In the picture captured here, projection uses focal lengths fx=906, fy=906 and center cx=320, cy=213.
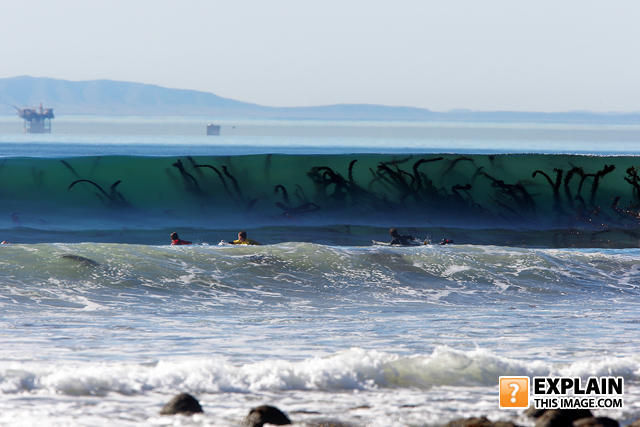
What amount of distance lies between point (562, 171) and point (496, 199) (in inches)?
106

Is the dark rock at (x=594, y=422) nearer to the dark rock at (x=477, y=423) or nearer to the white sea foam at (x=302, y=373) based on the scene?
the dark rock at (x=477, y=423)

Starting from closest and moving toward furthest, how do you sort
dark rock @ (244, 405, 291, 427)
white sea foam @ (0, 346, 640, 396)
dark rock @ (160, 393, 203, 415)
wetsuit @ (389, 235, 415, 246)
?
dark rock @ (244, 405, 291, 427) < dark rock @ (160, 393, 203, 415) < white sea foam @ (0, 346, 640, 396) < wetsuit @ (389, 235, 415, 246)

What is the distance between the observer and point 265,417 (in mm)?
5258

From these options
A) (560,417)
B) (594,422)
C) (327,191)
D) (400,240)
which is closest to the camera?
(594,422)

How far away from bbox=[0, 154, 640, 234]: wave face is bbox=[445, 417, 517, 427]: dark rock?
22.5 meters

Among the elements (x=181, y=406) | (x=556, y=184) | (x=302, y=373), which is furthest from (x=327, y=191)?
(x=181, y=406)

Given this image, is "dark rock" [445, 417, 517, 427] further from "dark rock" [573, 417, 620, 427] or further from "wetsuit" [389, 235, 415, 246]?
"wetsuit" [389, 235, 415, 246]

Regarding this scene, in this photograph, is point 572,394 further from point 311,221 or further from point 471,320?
point 311,221

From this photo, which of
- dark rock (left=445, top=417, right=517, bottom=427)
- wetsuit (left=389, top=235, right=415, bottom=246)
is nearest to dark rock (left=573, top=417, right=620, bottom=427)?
dark rock (left=445, top=417, right=517, bottom=427)

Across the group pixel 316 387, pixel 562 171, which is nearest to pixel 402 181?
pixel 562 171

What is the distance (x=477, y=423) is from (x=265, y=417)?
1217 millimetres

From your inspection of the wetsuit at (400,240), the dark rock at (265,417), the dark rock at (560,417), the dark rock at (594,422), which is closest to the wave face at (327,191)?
the wetsuit at (400,240)

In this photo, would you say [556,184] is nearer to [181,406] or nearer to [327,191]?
[327,191]

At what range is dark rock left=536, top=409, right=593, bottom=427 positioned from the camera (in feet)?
16.6
